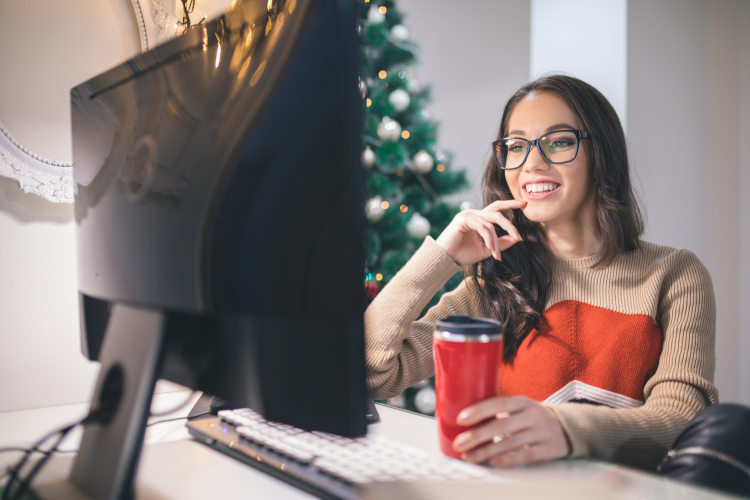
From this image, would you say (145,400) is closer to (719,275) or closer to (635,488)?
(635,488)

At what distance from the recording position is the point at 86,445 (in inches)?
21.2

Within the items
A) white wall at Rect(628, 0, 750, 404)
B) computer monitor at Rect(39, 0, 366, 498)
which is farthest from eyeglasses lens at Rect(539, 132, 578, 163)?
white wall at Rect(628, 0, 750, 404)

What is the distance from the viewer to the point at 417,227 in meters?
2.17

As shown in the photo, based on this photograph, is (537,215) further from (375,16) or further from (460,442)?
(375,16)

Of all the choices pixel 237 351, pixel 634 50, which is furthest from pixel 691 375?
pixel 634 50

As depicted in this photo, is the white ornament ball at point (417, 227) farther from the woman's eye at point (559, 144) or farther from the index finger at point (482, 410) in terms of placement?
the index finger at point (482, 410)

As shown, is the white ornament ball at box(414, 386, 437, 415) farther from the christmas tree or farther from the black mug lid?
the black mug lid

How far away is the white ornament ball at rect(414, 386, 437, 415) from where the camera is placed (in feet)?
7.12

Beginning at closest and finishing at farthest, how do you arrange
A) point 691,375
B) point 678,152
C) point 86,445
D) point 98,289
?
1. point 86,445
2. point 98,289
3. point 691,375
4. point 678,152

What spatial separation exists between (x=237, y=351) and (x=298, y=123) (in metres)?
0.22

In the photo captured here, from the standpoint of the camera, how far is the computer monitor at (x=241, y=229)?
420 millimetres

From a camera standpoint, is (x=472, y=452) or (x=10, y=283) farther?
(x=10, y=283)

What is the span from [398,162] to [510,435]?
68.3 inches

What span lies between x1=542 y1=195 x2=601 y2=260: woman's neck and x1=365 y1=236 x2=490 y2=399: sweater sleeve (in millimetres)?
334
